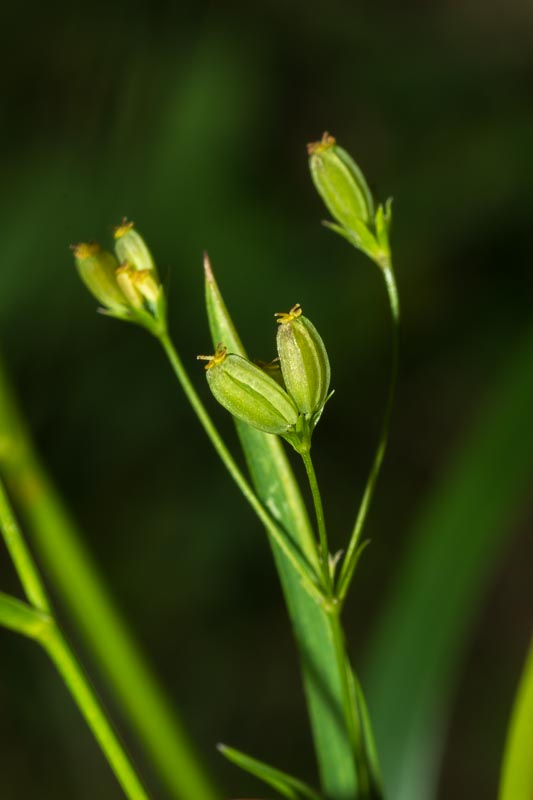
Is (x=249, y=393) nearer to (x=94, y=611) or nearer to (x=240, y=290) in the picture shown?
(x=94, y=611)

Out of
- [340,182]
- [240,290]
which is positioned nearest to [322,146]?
[340,182]

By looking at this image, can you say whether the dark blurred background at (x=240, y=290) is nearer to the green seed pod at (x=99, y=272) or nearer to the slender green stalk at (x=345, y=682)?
the green seed pod at (x=99, y=272)

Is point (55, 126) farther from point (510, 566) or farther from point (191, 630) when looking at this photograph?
point (510, 566)

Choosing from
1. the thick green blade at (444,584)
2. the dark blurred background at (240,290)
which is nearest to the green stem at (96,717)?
the thick green blade at (444,584)

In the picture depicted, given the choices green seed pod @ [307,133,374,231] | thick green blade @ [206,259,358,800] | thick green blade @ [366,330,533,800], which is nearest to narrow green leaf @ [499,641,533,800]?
thick green blade @ [206,259,358,800]

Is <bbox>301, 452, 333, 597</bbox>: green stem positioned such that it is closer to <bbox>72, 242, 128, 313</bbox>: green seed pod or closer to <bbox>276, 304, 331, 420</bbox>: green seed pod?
<bbox>276, 304, 331, 420</bbox>: green seed pod

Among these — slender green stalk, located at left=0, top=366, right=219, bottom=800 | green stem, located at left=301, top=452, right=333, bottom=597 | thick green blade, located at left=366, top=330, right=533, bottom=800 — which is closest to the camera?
green stem, located at left=301, top=452, right=333, bottom=597
